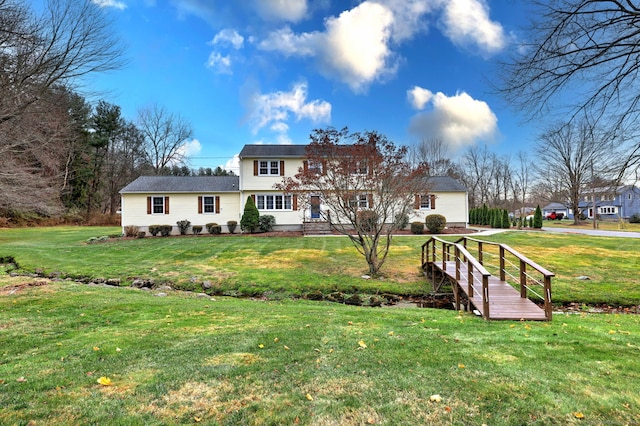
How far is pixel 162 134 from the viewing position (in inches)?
1623

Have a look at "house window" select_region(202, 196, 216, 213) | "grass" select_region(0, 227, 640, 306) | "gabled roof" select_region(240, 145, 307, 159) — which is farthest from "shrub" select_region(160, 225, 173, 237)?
Answer: "gabled roof" select_region(240, 145, 307, 159)

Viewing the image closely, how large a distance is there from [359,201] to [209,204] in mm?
14932

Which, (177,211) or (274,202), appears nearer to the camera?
(177,211)

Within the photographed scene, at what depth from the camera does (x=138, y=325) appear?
16.2 ft

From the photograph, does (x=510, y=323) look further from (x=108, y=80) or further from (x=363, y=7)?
(x=363, y=7)

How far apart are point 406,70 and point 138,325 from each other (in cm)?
1706

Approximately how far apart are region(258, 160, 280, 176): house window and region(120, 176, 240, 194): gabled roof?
2387 millimetres

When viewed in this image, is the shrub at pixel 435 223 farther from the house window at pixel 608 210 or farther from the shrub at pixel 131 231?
the house window at pixel 608 210

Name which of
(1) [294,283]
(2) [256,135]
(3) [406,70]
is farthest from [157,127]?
(1) [294,283]

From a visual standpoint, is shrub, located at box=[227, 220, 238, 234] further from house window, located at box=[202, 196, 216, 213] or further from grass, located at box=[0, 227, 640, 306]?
grass, located at box=[0, 227, 640, 306]

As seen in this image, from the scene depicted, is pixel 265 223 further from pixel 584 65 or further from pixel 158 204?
pixel 584 65

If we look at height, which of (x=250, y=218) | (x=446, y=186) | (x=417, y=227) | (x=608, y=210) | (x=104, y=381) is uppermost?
(x=446, y=186)

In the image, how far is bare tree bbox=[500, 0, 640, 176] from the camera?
5227 mm

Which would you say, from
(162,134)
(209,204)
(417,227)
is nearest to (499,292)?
(417,227)
